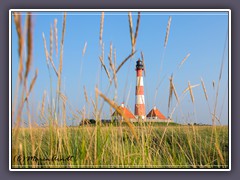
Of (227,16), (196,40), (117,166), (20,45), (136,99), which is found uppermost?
(227,16)

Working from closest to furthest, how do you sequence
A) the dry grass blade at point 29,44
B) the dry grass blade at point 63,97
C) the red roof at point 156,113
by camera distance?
the dry grass blade at point 29,44, the dry grass blade at point 63,97, the red roof at point 156,113

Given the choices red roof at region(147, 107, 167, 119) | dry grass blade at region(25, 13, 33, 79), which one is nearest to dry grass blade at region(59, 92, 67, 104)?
red roof at region(147, 107, 167, 119)

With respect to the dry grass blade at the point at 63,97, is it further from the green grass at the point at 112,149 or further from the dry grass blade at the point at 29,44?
the dry grass blade at the point at 29,44

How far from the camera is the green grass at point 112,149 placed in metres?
2.09

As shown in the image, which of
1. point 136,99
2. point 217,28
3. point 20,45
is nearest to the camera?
point 20,45

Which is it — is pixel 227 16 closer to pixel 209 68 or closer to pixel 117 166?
pixel 209 68

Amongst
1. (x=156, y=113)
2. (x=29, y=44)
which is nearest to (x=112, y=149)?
(x=156, y=113)

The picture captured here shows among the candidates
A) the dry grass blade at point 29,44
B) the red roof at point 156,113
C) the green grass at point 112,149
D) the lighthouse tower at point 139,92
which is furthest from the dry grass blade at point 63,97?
the dry grass blade at point 29,44

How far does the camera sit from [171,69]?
2242 millimetres

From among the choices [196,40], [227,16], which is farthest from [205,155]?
[227,16]

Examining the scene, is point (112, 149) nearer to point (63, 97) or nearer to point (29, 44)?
point (63, 97)

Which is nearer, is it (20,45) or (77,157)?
(20,45)

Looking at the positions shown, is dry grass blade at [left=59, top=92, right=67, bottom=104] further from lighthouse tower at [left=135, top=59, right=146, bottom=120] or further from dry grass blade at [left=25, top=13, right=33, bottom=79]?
dry grass blade at [left=25, top=13, right=33, bottom=79]
